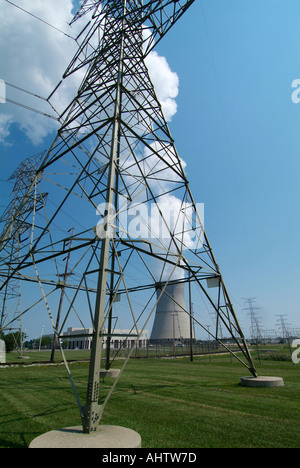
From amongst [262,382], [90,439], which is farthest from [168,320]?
[90,439]

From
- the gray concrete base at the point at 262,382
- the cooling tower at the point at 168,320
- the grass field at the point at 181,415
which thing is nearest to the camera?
the grass field at the point at 181,415

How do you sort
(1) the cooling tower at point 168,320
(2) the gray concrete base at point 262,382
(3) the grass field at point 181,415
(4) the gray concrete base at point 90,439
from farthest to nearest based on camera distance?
(1) the cooling tower at point 168,320, (2) the gray concrete base at point 262,382, (3) the grass field at point 181,415, (4) the gray concrete base at point 90,439

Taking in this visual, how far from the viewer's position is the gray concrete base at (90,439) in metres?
3.62

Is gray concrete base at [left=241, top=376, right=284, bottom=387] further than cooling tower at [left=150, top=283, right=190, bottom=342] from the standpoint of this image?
No

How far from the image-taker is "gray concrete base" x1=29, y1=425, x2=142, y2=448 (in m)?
3.62

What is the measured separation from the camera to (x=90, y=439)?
3857 millimetres

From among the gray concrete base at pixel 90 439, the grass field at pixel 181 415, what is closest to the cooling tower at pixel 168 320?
the grass field at pixel 181 415

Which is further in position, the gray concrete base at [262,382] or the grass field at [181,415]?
the gray concrete base at [262,382]

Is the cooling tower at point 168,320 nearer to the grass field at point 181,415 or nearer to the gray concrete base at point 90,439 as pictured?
the grass field at point 181,415

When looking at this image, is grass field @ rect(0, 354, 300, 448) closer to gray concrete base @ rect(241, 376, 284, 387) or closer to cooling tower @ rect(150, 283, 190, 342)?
gray concrete base @ rect(241, 376, 284, 387)

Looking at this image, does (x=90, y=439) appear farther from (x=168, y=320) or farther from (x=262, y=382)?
(x=168, y=320)

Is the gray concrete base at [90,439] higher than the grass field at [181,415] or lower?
higher

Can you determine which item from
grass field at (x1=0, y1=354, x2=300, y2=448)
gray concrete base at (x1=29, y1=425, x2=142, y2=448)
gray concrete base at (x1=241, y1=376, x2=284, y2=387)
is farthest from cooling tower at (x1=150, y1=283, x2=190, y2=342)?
gray concrete base at (x1=29, y1=425, x2=142, y2=448)

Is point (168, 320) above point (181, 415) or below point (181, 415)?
below
